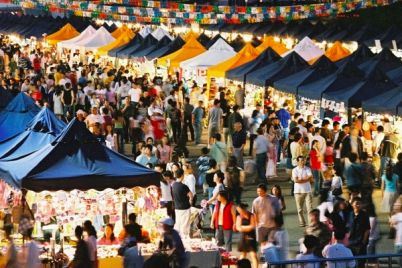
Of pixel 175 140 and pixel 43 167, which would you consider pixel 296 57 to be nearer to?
pixel 175 140

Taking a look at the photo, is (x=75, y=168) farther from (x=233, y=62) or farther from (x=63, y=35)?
(x=63, y=35)

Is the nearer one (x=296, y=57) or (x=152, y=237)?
(x=152, y=237)

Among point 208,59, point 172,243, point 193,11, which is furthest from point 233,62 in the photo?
point 193,11

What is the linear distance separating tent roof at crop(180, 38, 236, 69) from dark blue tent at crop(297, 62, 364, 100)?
646cm

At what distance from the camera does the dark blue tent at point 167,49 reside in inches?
1371

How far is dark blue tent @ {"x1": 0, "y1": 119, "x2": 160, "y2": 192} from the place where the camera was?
50.0 ft

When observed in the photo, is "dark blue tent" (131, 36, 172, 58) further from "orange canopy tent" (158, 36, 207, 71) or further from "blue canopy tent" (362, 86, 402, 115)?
"blue canopy tent" (362, 86, 402, 115)

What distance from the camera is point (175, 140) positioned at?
26625mm

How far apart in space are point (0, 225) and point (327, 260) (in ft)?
21.5

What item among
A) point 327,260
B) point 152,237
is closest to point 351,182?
point 152,237

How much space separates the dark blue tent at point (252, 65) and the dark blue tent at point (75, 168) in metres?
12.1

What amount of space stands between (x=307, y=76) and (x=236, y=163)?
21.7ft

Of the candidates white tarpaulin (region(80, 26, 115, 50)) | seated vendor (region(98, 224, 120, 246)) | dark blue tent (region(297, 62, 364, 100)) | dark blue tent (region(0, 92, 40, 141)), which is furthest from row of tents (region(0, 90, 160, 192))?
white tarpaulin (region(80, 26, 115, 50))

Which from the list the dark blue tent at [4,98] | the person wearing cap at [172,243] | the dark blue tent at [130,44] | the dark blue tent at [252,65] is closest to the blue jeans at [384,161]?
the dark blue tent at [4,98]
